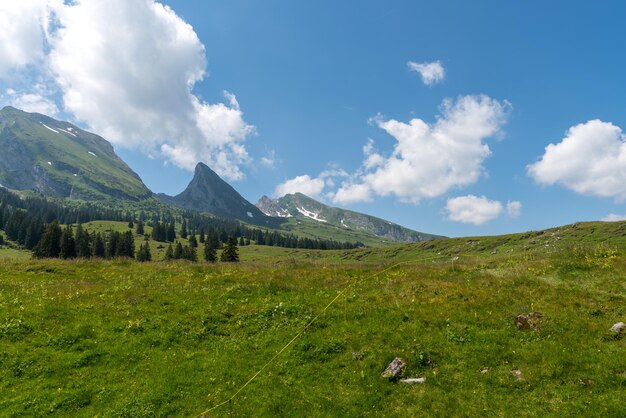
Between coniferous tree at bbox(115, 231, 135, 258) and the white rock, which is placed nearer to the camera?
the white rock

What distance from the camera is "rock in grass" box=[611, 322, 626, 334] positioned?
17625mm

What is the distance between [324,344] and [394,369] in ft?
13.6

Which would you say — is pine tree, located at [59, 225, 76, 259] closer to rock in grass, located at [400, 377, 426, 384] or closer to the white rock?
rock in grass, located at [400, 377, 426, 384]

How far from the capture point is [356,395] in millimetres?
15453

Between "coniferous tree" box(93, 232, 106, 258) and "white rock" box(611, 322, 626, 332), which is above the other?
"white rock" box(611, 322, 626, 332)

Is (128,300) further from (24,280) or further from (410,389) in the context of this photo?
(410,389)

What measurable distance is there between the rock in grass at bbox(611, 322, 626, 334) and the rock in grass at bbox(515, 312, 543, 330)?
3.15 metres

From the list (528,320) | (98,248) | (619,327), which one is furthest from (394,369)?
(98,248)

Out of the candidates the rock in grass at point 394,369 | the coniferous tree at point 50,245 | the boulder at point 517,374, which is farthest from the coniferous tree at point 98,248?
the boulder at point 517,374

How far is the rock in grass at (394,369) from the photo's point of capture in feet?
53.8

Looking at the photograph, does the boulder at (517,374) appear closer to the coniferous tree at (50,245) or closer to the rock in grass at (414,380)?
the rock in grass at (414,380)

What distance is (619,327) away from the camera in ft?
58.4

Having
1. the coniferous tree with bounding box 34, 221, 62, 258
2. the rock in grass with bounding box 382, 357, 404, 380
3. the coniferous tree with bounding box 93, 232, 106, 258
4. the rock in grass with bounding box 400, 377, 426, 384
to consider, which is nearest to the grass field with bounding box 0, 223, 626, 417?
the rock in grass with bounding box 400, 377, 426, 384

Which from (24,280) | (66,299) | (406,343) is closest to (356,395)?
(406,343)
